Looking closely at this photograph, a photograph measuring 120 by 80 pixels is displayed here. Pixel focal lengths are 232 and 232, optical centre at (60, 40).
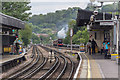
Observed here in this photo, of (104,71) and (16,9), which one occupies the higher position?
(16,9)

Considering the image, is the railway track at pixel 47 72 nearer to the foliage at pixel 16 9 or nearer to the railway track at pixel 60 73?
the railway track at pixel 60 73

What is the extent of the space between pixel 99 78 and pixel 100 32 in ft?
67.9

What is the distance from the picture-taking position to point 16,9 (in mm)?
41250

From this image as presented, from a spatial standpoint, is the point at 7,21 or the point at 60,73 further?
the point at 7,21

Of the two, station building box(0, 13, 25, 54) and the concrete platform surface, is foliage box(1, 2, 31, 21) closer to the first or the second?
station building box(0, 13, 25, 54)

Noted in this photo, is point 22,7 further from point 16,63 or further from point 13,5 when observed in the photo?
point 16,63

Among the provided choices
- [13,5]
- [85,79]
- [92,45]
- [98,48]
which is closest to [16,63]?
[92,45]

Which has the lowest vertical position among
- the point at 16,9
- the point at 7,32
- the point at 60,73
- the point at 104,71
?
the point at 60,73

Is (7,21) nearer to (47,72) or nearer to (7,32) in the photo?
(7,32)

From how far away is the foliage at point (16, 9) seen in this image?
39.0 m

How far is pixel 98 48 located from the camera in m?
30.8

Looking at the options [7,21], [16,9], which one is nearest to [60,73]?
[7,21]

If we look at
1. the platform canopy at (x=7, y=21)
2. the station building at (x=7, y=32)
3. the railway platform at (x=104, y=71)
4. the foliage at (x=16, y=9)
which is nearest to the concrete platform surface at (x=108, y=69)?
the railway platform at (x=104, y=71)

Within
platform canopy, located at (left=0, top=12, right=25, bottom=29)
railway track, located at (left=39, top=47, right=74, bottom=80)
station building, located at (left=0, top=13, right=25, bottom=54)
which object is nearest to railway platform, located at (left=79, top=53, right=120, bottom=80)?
railway track, located at (left=39, top=47, right=74, bottom=80)
